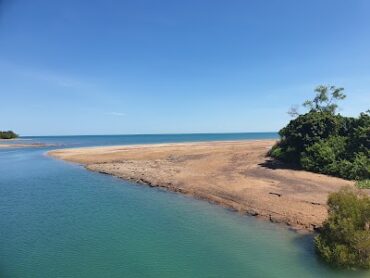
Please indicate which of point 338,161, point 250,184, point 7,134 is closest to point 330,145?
point 338,161

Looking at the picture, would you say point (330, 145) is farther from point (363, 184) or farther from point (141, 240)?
point (141, 240)

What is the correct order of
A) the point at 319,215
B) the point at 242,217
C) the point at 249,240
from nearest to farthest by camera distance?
the point at 249,240 → the point at 319,215 → the point at 242,217

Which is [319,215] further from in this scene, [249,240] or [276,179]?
[276,179]

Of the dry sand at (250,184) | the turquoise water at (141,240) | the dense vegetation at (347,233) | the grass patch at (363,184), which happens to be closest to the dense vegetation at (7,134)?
the dry sand at (250,184)

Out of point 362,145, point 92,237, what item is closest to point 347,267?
point 92,237

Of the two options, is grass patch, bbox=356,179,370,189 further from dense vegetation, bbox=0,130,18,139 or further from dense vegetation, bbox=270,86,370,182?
dense vegetation, bbox=0,130,18,139

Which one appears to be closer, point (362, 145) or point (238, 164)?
point (362, 145)
